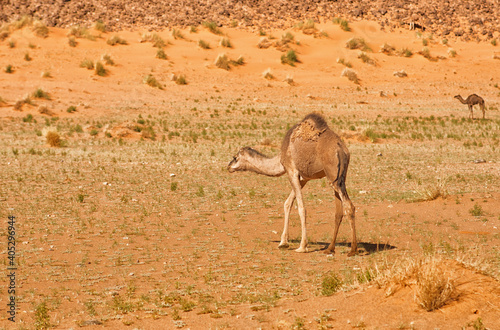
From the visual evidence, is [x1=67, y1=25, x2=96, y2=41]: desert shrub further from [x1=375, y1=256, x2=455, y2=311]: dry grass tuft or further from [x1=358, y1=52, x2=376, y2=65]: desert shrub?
[x1=375, y1=256, x2=455, y2=311]: dry grass tuft

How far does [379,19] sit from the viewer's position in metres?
63.7

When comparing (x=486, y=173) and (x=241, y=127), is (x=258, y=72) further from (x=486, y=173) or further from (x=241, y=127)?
(x=486, y=173)

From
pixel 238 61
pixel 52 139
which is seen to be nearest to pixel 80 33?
pixel 238 61

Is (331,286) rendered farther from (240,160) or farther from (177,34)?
(177,34)

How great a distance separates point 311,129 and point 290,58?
1555 inches

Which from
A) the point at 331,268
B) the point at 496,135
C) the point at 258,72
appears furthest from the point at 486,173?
the point at 258,72

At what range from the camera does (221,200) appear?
54.9 feet

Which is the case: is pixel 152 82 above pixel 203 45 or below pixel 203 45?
below

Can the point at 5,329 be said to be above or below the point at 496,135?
above

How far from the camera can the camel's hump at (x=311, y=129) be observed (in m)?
11.3

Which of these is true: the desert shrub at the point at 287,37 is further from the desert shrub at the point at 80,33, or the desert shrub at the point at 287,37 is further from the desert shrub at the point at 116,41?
the desert shrub at the point at 80,33

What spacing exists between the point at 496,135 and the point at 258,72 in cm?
2256

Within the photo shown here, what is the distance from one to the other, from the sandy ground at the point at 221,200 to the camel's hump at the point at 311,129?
87.8 inches

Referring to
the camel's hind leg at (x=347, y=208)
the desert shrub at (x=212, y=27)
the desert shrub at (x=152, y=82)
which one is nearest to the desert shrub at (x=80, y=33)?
the desert shrub at (x=212, y=27)
